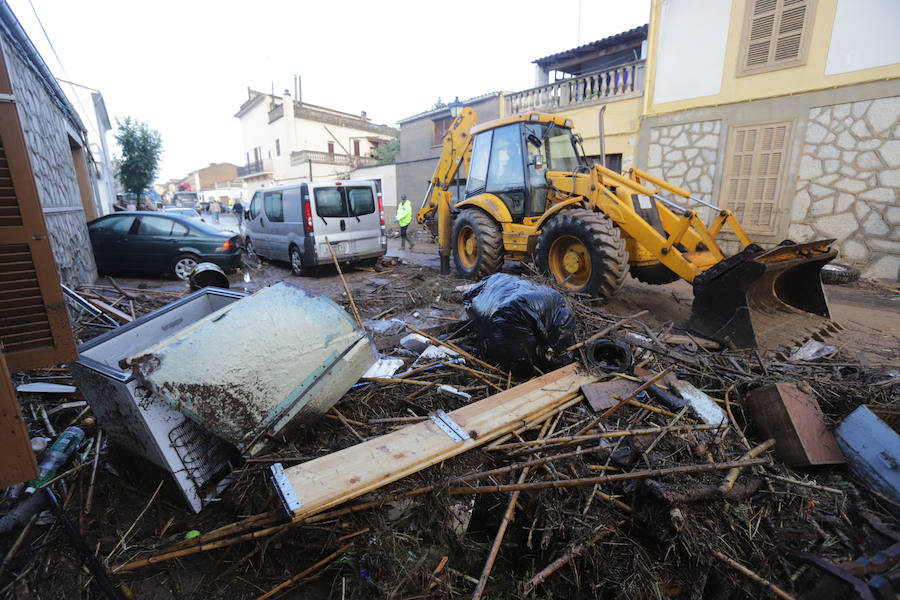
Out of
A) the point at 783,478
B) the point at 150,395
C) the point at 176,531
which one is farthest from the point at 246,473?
the point at 783,478

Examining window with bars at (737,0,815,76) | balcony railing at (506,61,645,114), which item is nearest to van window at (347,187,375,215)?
balcony railing at (506,61,645,114)

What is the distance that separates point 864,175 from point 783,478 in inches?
345

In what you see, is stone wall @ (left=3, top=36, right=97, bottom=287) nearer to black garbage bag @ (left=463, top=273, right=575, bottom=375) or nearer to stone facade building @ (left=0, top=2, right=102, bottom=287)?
stone facade building @ (left=0, top=2, right=102, bottom=287)

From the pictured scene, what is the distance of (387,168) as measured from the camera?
67.4 feet

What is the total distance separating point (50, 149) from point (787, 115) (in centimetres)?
1354

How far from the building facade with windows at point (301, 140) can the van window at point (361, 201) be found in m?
21.6

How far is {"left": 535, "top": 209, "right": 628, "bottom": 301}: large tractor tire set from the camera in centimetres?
516

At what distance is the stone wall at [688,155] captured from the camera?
9.52 metres

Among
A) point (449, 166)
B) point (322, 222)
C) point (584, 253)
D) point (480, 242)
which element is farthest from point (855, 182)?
point (322, 222)

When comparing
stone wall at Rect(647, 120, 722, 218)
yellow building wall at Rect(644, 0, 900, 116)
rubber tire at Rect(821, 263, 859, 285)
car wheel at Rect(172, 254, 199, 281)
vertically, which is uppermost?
yellow building wall at Rect(644, 0, 900, 116)

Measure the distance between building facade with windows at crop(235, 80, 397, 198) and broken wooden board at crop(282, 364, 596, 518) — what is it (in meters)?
28.7

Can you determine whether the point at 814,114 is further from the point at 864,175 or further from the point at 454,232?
the point at 454,232

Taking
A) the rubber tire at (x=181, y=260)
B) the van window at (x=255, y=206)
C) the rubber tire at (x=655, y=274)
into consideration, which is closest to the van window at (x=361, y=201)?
the van window at (x=255, y=206)

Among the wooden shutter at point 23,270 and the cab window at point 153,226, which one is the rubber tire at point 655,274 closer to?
the wooden shutter at point 23,270
